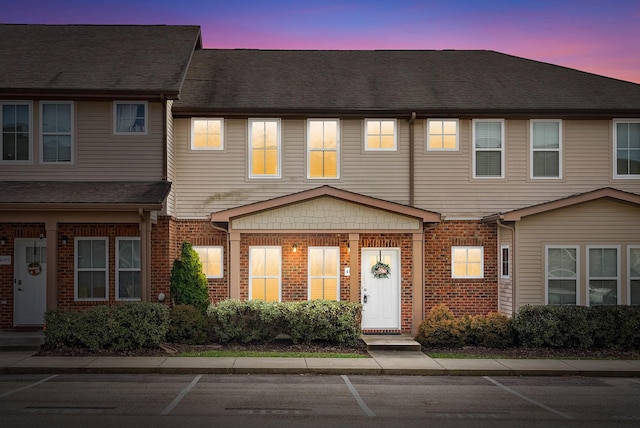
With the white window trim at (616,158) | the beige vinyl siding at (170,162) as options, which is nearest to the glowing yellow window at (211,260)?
the beige vinyl siding at (170,162)

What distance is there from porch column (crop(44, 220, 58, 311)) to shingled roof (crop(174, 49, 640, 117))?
4679 mm

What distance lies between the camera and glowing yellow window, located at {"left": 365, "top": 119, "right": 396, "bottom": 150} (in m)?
20.6

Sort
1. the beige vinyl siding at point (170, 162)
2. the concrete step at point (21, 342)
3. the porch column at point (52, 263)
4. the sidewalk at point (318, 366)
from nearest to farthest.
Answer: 1. the sidewalk at point (318, 366)
2. the concrete step at point (21, 342)
3. the porch column at point (52, 263)
4. the beige vinyl siding at point (170, 162)

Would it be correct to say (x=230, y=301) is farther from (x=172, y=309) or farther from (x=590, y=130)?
(x=590, y=130)

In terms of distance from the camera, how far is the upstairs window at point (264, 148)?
20375mm

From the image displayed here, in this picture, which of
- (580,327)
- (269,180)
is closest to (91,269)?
(269,180)

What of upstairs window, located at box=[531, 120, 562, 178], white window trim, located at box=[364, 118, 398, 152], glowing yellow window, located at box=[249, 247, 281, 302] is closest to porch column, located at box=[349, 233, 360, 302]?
glowing yellow window, located at box=[249, 247, 281, 302]

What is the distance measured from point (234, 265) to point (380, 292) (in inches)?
164

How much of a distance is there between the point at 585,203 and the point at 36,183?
14.2m

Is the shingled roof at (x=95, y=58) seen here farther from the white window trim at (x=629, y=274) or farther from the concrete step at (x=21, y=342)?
the white window trim at (x=629, y=274)

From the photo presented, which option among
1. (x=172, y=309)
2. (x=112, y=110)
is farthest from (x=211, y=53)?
(x=172, y=309)

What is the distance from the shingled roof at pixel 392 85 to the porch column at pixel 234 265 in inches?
143

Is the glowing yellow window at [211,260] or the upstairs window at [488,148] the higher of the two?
the upstairs window at [488,148]

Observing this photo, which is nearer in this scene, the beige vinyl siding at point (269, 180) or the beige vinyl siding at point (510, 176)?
the beige vinyl siding at point (269, 180)
